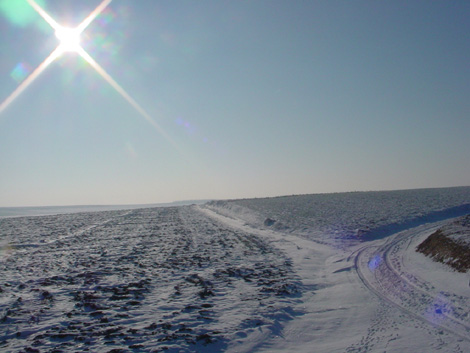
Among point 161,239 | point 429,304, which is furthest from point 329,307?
point 161,239

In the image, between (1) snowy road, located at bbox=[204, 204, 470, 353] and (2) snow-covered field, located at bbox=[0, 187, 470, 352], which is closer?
(1) snowy road, located at bbox=[204, 204, 470, 353]

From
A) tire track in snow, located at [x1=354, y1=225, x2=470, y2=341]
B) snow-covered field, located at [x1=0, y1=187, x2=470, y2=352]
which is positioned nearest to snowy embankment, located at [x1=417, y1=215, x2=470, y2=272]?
snow-covered field, located at [x1=0, y1=187, x2=470, y2=352]

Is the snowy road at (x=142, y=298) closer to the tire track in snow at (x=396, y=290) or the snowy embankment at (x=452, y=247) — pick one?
the tire track in snow at (x=396, y=290)

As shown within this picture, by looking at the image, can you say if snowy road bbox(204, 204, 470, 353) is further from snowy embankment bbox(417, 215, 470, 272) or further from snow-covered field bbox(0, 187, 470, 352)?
snowy embankment bbox(417, 215, 470, 272)

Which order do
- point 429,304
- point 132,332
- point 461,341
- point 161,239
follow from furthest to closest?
point 161,239 → point 429,304 → point 132,332 → point 461,341

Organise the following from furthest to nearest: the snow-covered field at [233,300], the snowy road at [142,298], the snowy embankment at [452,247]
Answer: the snowy embankment at [452,247] → the snowy road at [142,298] → the snow-covered field at [233,300]

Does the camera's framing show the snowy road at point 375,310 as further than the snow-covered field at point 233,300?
No

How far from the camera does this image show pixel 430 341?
24.0ft

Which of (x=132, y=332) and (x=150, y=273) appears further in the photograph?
(x=150, y=273)

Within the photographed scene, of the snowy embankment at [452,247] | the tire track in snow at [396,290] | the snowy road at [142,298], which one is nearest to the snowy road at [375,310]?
the tire track in snow at [396,290]

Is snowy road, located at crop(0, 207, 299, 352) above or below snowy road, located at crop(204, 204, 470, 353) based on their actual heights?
above

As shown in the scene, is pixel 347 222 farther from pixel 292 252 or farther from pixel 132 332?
pixel 132 332

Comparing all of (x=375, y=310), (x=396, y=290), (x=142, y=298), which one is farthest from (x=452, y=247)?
(x=142, y=298)

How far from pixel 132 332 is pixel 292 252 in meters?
13.0
